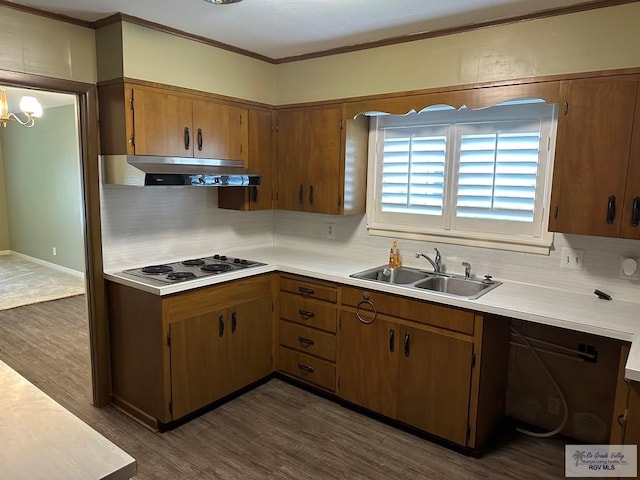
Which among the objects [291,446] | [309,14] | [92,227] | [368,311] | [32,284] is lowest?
[291,446]

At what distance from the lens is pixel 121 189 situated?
2992 millimetres

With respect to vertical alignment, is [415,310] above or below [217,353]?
above

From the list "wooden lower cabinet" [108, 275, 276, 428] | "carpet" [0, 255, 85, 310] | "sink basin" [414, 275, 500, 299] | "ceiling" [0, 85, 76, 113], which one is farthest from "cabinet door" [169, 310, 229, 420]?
"ceiling" [0, 85, 76, 113]

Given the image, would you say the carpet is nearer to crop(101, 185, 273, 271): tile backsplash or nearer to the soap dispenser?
crop(101, 185, 273, 271): tile backsplash

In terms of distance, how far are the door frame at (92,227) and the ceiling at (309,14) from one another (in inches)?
17.0

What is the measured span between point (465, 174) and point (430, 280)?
0.76 metres

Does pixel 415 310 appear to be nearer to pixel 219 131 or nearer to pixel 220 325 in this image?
pixel 220 325

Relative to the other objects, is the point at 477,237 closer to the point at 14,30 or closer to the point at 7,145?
the point at 14,30

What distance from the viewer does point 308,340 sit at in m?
3.22

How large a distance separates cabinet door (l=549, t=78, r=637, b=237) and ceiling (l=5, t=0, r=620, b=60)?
0.50 metres

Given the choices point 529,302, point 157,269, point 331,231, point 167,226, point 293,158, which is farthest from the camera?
point 331,231
